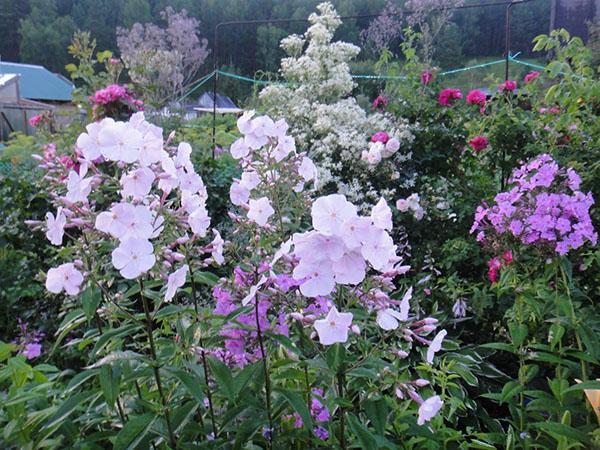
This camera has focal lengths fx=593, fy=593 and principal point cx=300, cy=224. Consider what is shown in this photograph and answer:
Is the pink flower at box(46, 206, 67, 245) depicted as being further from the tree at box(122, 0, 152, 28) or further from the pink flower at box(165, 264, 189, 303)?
the tree at box(122, 0, 152, 28)

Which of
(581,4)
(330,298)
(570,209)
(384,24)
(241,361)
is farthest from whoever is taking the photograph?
(384,24)

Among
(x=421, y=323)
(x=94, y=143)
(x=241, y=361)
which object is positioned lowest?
(x=241, y=361)

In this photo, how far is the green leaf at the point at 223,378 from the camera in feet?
4.55

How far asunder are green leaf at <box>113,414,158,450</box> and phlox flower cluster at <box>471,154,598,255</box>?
1.34 meters

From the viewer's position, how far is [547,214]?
2008mm

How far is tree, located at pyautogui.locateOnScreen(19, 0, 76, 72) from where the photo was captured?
97.9 feet

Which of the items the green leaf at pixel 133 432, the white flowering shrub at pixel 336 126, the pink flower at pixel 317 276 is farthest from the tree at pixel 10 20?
the pink flower at pixel 317 276

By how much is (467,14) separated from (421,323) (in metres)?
16.0

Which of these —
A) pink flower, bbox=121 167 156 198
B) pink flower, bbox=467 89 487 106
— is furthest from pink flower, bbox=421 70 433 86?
pink flower, bbox=121 167 156 198

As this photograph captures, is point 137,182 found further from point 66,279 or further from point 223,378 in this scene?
point 223,378

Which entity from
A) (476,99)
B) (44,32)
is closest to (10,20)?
(44,32)

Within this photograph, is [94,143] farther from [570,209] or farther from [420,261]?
[420,261]

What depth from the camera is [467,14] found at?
15.7 m

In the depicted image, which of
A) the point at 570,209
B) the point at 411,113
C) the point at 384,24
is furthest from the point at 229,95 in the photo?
the point at 570,209
